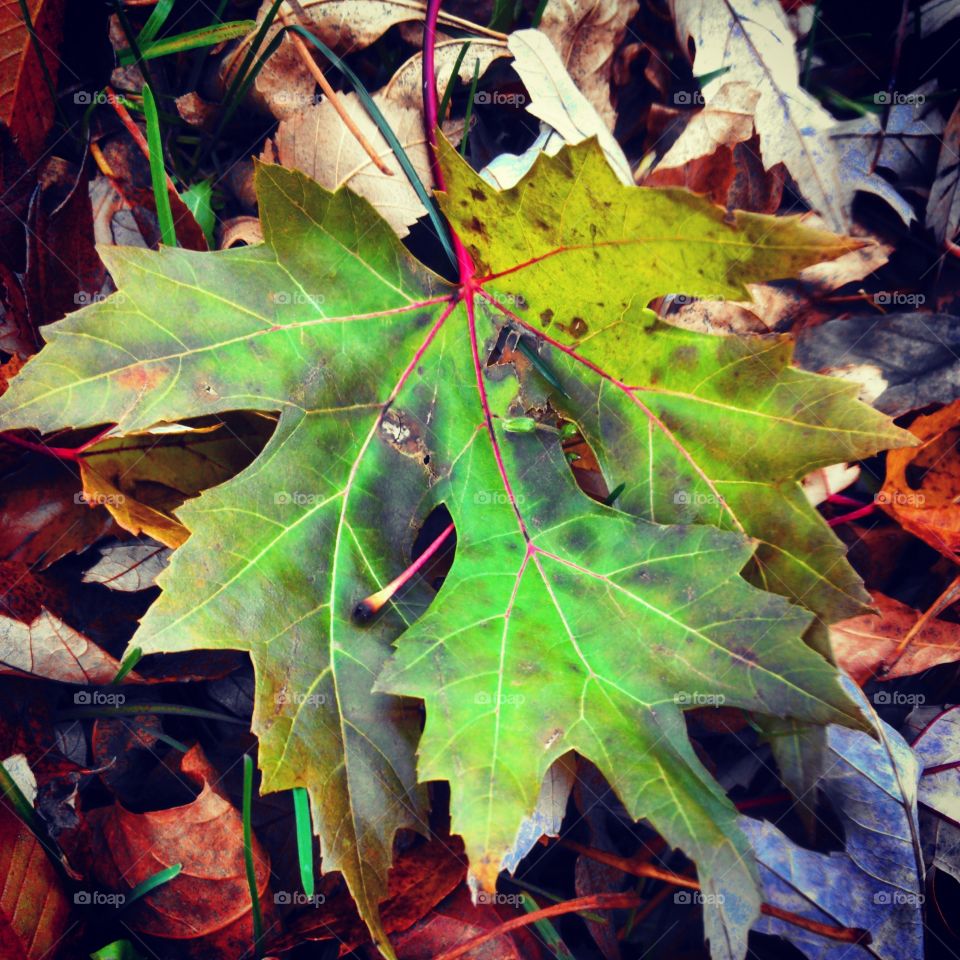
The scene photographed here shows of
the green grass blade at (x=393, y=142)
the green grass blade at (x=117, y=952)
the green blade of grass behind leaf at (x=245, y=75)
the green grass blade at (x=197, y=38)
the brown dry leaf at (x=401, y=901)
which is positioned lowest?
the brown dry leaf at (x=401, y=901)

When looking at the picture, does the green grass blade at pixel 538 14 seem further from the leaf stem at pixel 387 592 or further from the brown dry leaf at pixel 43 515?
the brown dry leaf at pixel 43 515

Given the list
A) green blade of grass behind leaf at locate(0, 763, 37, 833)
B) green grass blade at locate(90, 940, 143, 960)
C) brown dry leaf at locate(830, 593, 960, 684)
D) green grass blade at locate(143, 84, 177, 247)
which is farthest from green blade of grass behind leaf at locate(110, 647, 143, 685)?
brown dry leaf at locate(830, 593, 960, 684)

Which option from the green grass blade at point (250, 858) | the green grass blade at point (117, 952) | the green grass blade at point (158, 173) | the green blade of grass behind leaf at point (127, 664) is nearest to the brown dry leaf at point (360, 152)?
the green grass blade at point (158, 173)

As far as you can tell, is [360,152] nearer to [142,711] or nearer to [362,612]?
[362,612]

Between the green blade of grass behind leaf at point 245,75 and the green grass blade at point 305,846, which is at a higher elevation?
the green blade of grass behind leaf at point 245,75

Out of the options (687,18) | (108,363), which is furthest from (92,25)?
(687,18)

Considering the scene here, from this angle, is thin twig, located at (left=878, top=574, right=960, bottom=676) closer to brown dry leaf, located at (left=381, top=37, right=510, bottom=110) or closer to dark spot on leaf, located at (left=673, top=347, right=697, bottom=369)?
dark spot on leaf, located at (left=673, top=347, right=697, bottom=369)

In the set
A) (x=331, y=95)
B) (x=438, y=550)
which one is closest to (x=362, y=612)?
(x=438, y=550)
